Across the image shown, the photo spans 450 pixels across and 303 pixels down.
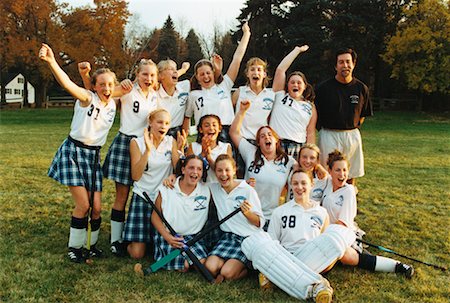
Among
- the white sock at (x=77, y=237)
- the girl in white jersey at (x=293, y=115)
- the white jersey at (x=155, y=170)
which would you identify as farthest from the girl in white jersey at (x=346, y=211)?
the white sock at (x=77, y=237)

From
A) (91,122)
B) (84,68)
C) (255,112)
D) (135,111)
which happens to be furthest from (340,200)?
(84,68)

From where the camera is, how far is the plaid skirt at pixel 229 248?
4105mm

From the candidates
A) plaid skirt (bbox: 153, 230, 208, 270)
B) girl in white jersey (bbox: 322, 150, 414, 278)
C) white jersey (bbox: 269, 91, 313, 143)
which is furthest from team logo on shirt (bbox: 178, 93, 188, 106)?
girl in white jersey (bbox: 322, 150, 414, 278)

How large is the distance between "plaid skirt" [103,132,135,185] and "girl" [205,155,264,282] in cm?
90

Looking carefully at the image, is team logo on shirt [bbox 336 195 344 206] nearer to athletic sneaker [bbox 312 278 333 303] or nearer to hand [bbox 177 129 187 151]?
athletic sneaker [bbox 312 278 333 303]

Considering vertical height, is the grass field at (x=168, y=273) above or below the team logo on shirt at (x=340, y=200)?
below

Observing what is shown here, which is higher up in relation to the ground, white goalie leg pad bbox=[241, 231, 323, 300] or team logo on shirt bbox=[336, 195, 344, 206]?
team logo on shirt bbox=[336, 195, 344, 206]

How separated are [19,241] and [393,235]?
410 cm

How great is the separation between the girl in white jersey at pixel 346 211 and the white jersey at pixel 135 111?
6.32 feet

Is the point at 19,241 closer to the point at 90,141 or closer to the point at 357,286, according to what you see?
the point at 90,141

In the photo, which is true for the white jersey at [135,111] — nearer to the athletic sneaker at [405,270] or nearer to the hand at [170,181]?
the hand at [170,181]

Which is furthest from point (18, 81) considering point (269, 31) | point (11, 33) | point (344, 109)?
point (344, 109)

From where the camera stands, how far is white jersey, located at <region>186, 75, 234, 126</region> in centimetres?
507

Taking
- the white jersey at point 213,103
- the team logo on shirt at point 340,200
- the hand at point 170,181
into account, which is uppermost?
the white jersey at point 213,103
